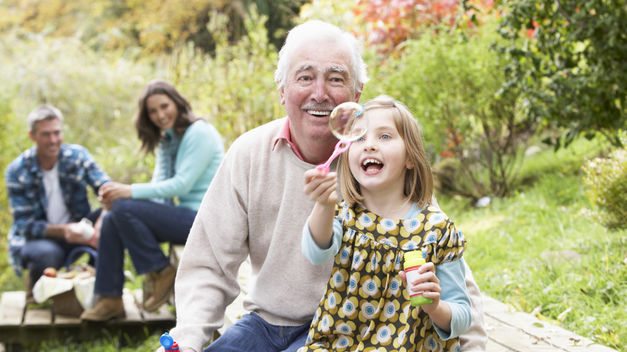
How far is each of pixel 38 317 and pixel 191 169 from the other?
5.04ft

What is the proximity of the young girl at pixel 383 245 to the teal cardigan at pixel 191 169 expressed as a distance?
98.6 inches

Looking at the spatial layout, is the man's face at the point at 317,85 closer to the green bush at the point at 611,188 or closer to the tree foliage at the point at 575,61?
the green bush at the point at 611,188

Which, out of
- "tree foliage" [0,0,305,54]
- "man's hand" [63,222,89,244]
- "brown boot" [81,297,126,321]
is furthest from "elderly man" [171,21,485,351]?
"tree foliage" [0,0,305,54]

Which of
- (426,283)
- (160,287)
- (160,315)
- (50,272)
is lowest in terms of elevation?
(160,315)

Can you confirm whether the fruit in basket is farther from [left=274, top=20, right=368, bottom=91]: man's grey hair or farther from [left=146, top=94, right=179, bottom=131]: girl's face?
[left=274, top=20, right=368, bottom=91]: man's grey hair

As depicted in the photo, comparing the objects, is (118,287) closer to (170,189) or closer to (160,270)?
Result: (160,270)

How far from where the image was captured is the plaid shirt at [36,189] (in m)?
4.92

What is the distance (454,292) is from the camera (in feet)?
6.13

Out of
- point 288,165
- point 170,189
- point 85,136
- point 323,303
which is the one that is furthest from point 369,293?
point 85,136

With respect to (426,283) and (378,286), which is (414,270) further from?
(378,286)

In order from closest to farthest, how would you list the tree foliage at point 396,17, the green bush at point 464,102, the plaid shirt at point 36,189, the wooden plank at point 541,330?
the wooden plank at point 541,330, the plaid shirt at point 36,189, the green bush at point 464,102, the tree foliage at point 396,17

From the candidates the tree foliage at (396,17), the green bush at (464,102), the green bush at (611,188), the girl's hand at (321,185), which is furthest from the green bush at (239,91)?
the girl's hand at (321,185)

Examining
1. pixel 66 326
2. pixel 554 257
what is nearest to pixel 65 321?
pixel 66 326

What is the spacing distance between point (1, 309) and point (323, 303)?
3636 millimetres
